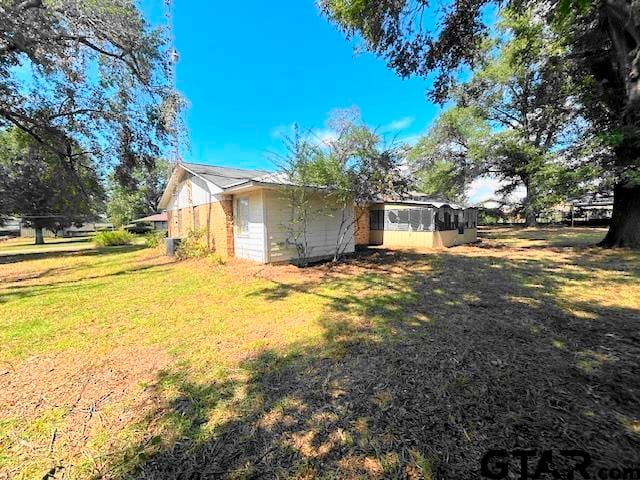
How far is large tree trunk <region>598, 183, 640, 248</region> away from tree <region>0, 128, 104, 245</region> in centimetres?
2291

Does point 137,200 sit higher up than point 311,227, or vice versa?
point 137,200

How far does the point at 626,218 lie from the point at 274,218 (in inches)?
514

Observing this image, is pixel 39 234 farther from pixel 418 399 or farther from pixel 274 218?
pixel 418 399

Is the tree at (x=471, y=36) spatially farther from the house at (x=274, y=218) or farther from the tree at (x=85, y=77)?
the tree at (x=85, y=77)

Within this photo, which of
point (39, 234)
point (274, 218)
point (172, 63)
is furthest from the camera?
point (39, 234)

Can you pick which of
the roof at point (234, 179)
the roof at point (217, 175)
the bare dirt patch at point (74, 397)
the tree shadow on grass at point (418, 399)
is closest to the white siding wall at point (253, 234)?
the roof at point (234, 179)

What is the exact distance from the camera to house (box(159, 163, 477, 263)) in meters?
9.29

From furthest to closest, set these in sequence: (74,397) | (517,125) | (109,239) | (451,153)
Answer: (451,153), (517,125), (109,239), (74,397)

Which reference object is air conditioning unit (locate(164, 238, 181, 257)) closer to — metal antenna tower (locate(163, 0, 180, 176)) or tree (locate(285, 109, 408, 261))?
metal antenna tower (locate(163, 0, 180, 176))

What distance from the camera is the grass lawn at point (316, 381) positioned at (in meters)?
1.93

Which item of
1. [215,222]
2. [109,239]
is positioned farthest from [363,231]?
[109,239]

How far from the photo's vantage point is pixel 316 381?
2803 millimetres

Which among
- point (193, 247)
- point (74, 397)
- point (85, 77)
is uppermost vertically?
point (85, 77)

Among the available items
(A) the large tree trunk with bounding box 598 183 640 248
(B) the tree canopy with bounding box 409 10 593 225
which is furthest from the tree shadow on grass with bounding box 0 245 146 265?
(A) the large tree trunk with bounding box 598 183 640 248
